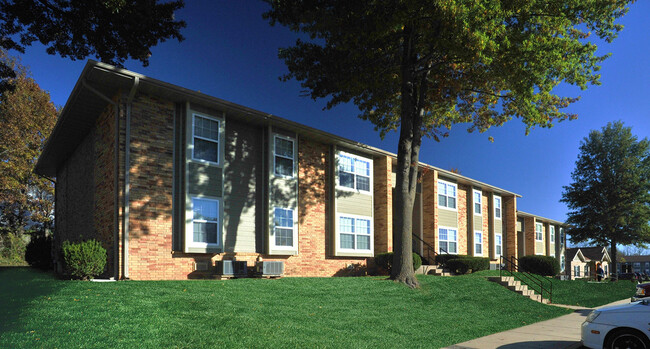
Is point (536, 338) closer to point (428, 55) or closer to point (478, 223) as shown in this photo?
point (428, 55)

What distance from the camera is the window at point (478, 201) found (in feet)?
101

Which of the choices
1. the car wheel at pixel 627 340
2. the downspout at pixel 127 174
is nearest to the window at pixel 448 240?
the car wheel at pixel 627 340

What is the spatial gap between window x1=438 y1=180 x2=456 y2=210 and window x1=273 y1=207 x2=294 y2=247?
12.4m

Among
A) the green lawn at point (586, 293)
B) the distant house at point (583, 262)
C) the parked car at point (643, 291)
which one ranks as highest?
the parked car at point (643, 291)

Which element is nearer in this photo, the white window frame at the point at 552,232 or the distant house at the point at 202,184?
the distant house at the point at 202,184

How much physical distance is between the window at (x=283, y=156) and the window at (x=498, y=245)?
823 inches

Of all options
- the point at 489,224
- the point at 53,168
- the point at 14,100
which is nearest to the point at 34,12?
the point at 53,168

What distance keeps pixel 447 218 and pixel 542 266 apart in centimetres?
833

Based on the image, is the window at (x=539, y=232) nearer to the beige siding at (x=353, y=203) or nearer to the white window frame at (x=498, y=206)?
the white window frame at (x=498, y=206)

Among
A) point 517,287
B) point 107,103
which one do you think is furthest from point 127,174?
point 517,287

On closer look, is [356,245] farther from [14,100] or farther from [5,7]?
[14,100]

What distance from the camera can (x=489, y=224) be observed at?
32.7 metres

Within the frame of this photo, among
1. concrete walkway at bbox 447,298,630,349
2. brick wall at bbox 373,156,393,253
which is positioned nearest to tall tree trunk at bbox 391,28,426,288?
concrete walkway at bbox 447,298,630,349

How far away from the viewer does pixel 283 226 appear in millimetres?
17266
